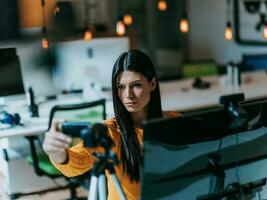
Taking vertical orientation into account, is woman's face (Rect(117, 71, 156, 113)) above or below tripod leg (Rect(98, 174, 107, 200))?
above

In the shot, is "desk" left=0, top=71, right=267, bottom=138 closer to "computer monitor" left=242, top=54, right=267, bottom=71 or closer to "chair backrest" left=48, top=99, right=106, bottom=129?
"chair backrest" left=48, top=99, right=106, bottom=129

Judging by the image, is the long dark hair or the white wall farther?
the white wall

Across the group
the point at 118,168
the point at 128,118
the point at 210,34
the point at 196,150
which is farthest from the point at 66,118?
the point at 210,34

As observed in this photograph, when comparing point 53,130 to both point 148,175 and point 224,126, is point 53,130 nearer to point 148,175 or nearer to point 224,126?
point 148,175

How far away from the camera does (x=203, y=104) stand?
4160 millimetres

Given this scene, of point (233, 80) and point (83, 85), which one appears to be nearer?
point (83, 85)

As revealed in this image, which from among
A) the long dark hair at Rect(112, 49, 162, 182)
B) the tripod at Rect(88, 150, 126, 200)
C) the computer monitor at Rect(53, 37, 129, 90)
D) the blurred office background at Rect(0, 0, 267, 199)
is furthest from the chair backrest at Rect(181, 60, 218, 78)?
the tripod at Rect(88, 150, 126, 200)

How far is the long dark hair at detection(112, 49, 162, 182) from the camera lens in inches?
64.8

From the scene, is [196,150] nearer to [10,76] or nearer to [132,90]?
[132,90]

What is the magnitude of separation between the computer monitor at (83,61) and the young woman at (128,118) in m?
2.55

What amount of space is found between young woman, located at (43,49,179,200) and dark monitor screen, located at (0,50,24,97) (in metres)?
2.28

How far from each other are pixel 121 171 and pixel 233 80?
3460 mm

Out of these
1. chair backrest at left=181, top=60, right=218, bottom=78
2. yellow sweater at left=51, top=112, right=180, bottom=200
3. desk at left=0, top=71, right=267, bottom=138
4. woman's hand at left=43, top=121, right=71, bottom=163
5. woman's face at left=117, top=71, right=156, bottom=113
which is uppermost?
woman's face at left=117, top=71, right=156, bottom=113

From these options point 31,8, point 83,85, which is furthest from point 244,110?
point 31,8
